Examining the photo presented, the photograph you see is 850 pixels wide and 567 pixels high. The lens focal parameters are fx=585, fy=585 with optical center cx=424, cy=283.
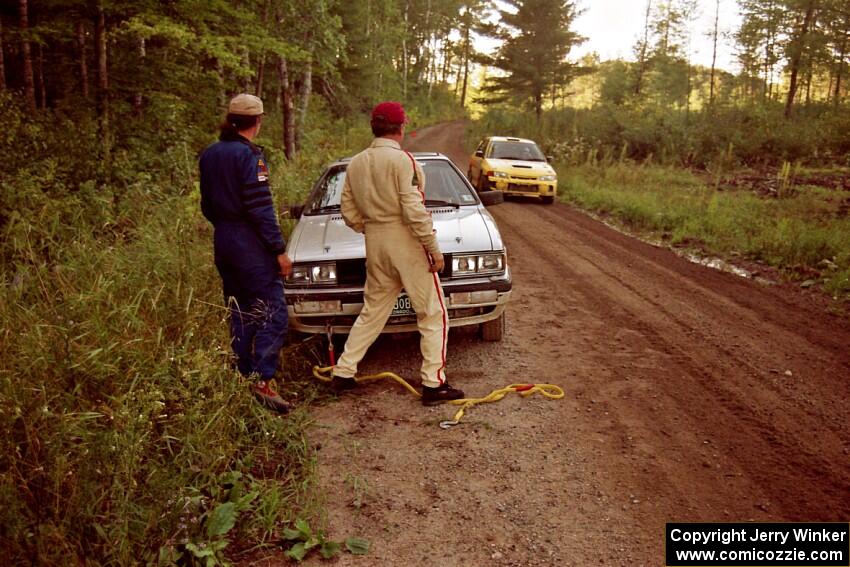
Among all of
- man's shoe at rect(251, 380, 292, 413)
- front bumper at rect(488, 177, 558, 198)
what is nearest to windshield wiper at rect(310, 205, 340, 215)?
man's shoe at rect(251, 380, 292, 413)

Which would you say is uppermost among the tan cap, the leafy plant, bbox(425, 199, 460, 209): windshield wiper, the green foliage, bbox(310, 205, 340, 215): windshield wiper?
the green foliage

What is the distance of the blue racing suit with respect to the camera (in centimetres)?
377

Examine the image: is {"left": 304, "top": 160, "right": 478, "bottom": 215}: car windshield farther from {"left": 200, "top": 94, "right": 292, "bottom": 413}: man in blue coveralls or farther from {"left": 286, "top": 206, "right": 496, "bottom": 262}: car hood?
{"left": 200, "top": 94, "right": 292, "bottom": 413}: man in blue coveralls

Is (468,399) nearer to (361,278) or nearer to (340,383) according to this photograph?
(340,383)

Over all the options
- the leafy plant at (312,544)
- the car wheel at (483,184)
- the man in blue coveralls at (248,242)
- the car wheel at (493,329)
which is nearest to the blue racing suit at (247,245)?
the man in blue coveralls at (248,242)

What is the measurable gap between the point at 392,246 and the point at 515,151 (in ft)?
38.9

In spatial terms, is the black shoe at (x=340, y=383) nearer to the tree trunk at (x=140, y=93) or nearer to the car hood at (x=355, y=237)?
the car hood at (x=355, y=237)

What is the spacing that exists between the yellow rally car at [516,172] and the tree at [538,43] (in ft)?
58.3

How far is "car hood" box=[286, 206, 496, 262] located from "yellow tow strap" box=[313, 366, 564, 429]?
954mm

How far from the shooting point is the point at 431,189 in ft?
20.5

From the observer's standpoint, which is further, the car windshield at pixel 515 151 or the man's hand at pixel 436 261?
the car windshield at pixel 515 151

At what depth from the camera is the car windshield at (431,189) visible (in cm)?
605

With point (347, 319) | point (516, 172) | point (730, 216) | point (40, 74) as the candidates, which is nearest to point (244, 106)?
point (347, 319)

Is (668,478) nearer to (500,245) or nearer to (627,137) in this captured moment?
(500,245)
